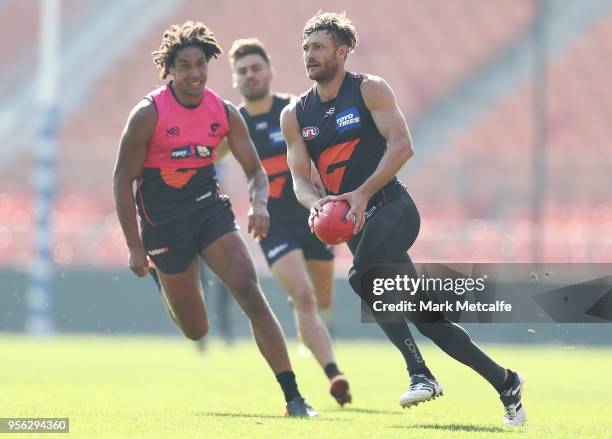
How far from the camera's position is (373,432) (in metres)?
7.14

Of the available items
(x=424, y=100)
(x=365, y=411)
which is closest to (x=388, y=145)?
(x=365, y=411)

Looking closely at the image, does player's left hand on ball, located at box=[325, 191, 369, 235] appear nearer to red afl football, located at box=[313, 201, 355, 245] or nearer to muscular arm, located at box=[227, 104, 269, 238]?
red afl football, located at box=[313, 201, 355, 245]

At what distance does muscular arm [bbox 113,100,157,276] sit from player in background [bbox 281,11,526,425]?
918 mm

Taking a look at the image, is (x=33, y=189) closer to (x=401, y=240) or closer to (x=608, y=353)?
(x=608, y=353)

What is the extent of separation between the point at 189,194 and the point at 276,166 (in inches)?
92.3

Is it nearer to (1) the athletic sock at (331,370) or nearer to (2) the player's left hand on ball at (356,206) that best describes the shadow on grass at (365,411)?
(1) the athletic sock at (331,370)

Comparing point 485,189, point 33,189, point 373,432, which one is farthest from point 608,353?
point 33,189

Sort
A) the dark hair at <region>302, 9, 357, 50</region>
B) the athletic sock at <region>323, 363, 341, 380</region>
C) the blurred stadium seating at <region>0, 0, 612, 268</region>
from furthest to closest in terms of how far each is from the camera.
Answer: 1. the blurred stadium seating at <region>0, 0, 612, 268</region>
2. the athletic sock at <region>323, 363, 341, 380</region>
3. the dark hair at <region>302, 9, 357, 50</region>

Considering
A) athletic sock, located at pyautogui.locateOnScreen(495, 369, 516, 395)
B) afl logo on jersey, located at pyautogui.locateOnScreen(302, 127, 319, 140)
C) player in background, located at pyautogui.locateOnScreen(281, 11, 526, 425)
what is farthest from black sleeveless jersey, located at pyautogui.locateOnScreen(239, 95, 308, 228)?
athletic sock, located at pyautogui.locateOnScreen(495, 369, 516, 395)

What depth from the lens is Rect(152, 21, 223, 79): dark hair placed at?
8.45 meters

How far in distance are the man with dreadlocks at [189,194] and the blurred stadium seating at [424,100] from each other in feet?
43.8

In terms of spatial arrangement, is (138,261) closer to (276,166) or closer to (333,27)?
(333,27)

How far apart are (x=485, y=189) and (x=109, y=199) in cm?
794

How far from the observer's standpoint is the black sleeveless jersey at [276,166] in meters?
10.7
